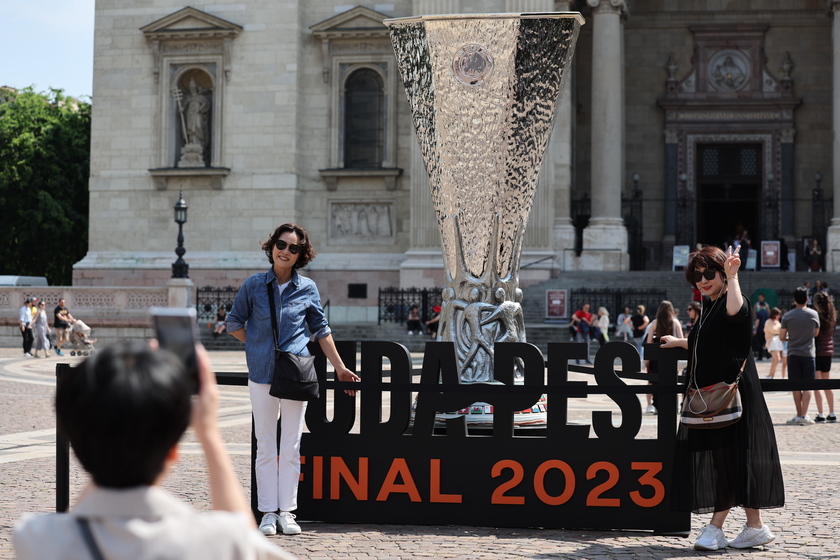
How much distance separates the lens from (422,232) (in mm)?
34906

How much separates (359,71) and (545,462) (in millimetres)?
31331

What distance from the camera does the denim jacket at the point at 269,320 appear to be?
6727 millimetres

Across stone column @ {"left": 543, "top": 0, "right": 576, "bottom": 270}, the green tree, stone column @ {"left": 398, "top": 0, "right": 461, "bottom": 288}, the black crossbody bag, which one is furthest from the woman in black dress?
the green tree

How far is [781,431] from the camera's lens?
1312cm

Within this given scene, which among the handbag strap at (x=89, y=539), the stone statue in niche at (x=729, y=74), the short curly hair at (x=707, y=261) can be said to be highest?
the stone statue in niche at (x=729, y=74)

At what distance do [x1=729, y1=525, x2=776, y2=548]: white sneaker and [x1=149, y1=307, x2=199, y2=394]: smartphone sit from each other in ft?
16.5

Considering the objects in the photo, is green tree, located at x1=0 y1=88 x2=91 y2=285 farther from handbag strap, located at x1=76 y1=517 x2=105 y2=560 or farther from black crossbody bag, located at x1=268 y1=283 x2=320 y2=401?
handbag strap, located at x1=76 y1=517 x2=105 y2=560

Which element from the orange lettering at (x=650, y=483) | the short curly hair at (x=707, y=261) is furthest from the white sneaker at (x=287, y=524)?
the short curly hair at (x=707, y=261)

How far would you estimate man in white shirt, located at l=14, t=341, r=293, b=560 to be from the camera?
2027mm

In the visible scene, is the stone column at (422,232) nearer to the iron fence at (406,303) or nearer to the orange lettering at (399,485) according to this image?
the iron fence at (406,303)

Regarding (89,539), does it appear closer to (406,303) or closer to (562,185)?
(406,303)

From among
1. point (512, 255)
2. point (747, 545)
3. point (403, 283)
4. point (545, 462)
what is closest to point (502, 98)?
point (512, 255)

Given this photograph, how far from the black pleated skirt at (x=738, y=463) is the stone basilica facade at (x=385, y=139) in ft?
91.3

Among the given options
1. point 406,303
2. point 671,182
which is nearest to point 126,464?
point 406,303
